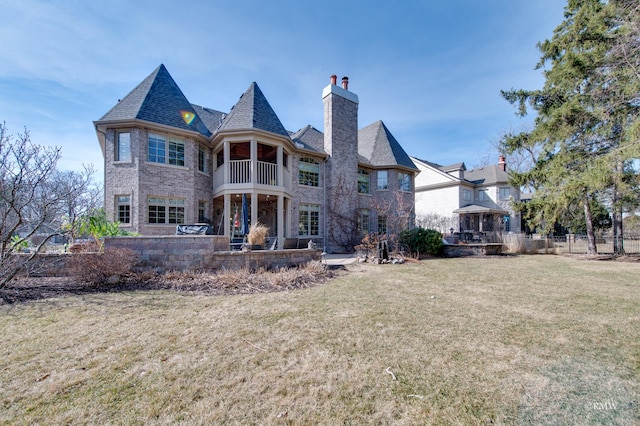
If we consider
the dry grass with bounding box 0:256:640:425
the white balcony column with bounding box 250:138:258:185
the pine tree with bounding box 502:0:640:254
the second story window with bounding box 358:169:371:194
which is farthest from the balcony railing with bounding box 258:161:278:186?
the pine tree with bounding box 502:0:640:254

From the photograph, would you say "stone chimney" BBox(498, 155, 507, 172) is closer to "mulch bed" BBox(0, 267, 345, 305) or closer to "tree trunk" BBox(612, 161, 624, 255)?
"tree trunk" BBox(612, 161, 624, 255)

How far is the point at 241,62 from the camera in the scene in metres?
11.9

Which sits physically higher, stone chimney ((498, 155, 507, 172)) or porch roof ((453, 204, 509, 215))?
stone chimney ((498, 155, 507, 172))

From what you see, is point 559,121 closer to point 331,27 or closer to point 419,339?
point 331,27

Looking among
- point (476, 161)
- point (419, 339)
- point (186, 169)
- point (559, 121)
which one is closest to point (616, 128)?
point (559, 121)

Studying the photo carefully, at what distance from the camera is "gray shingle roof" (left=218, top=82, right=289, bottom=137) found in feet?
42.6

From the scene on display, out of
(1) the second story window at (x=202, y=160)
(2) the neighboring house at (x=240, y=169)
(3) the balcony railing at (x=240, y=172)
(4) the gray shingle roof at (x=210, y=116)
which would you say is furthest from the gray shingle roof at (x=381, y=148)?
(1) the second story window at (x=202, y=160)

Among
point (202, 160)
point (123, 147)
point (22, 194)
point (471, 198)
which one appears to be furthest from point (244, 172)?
point (471, 198)

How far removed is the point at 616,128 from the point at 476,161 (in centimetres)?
2391

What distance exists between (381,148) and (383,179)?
8.24ft

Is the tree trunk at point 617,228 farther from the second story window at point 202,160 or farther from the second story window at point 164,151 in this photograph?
the second story window at point 164,151

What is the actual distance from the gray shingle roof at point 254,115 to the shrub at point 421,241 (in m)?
8.14

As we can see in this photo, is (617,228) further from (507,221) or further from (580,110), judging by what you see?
(507,221)

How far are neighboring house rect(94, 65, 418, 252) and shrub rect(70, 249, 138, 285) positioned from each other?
5.18m
